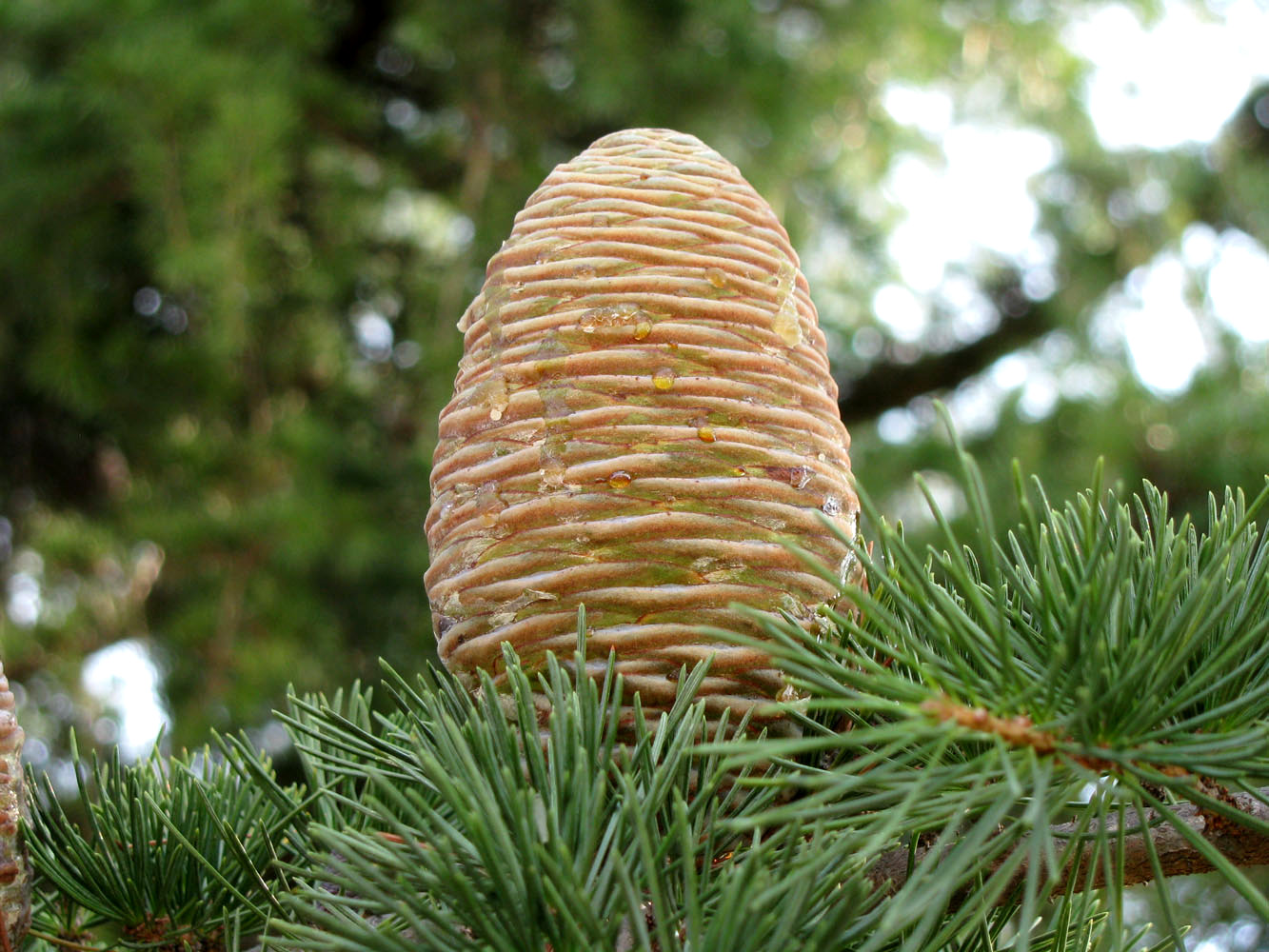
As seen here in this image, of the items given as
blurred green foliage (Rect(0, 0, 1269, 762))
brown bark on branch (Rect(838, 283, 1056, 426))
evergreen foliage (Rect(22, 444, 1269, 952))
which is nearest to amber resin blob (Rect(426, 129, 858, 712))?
evergreen foliage (Rect(22, 444, 1269, 952))

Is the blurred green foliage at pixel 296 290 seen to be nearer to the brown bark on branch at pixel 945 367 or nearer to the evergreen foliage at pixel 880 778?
the brown bark on branch at pixel 945 367

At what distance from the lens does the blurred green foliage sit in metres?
1.46

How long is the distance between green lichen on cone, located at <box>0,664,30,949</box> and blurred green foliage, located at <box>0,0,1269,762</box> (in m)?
1.12

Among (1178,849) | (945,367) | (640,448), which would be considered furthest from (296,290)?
(1178,849)

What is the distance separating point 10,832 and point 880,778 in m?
0.22

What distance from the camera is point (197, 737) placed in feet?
4.56

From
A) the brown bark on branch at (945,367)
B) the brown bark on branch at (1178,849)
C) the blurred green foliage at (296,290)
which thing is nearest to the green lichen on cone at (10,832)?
the brown bark on branch at (1178,849)

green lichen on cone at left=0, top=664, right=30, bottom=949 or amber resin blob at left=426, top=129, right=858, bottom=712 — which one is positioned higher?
amber resin blob at left=426, top=129, right=858, bottom=712

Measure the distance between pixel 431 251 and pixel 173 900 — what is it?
1.84m

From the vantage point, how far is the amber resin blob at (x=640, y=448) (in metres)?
0.31

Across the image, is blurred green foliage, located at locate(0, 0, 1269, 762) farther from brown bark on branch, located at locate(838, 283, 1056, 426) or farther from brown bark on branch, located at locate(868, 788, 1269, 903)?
brown bark on branch, located at locate(868, 788, 1269, 903)

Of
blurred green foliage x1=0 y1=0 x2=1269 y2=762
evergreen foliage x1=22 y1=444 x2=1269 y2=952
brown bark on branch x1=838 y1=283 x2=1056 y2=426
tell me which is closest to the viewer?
evergreen foliage x1=22 y1=444 x2=1269 y2=952

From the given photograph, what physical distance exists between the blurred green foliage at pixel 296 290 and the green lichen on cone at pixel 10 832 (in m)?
1.12

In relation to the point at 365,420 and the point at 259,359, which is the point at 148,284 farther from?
the point at 365,420
